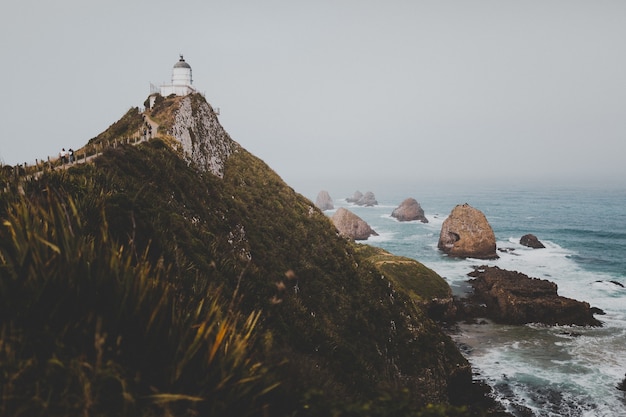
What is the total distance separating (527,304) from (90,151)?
42937mm

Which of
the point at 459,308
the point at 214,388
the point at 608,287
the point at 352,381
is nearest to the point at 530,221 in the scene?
the point at 608,287

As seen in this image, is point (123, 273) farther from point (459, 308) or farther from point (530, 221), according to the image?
point (530, 221)

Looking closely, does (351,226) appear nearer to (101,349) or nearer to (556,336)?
(556,336)

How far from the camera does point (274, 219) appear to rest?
93.5 ft

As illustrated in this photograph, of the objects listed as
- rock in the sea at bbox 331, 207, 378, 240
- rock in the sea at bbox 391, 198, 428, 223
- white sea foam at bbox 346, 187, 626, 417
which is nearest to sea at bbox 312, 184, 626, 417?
white sea foam at bbox 346, 187, 626, 417

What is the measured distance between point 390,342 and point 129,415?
795 inches

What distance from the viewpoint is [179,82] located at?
4684 centimetres

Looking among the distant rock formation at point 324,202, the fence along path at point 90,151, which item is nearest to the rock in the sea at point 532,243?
the fence along path at point 90,151

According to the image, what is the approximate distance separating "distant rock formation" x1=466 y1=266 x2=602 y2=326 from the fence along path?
3771cm

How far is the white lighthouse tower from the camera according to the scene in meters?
46.5

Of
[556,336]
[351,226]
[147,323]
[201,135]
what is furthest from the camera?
[351,226]

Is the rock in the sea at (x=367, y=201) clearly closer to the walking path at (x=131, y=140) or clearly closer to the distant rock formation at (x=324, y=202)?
the distant rock formation at (x=324, y=202)

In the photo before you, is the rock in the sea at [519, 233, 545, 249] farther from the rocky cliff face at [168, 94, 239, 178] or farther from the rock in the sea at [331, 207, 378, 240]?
the rocky cliff face at [168, 94, 239, 178]

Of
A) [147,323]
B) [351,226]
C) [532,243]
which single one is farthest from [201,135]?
[532,243]
